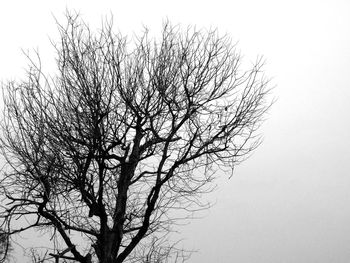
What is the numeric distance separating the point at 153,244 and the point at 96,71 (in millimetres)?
4013

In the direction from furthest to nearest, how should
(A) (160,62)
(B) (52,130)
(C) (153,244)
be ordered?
(C) (153,244), (A) (160,62), (B) (52,130)

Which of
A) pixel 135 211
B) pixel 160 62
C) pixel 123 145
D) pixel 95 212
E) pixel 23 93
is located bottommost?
pixel 95 212

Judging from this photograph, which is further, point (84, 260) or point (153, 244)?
point (153, 244)

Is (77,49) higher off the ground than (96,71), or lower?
higher

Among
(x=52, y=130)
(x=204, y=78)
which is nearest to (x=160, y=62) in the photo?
(x=204, y=78)

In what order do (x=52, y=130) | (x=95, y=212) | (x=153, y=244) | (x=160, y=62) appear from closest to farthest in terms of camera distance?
1. (x=52, y=130)
2. (x=95, y=212)
3. (x=160, y=62)
4. (x=153, y=244)

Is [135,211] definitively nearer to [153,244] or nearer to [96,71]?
[153,244]

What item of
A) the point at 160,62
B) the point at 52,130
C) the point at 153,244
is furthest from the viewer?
the point at 153,244

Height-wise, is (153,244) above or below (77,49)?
below

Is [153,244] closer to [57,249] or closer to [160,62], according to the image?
[57,249]

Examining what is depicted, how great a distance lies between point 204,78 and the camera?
9.24 meters

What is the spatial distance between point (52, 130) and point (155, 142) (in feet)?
8.00

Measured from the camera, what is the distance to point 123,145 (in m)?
8.87

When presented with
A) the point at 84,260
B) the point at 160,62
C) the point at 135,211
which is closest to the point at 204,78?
the point at 160,62
